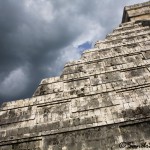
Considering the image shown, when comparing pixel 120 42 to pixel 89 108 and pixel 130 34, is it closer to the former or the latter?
pixel 130 34

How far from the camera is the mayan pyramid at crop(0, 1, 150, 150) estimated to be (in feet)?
20.2

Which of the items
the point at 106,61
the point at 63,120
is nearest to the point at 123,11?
the point at 106,61

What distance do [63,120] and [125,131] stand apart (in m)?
1.92

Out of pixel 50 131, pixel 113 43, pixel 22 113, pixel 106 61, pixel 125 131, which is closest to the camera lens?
pixel 125 131

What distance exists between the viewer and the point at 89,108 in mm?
6961

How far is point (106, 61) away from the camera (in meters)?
8.94

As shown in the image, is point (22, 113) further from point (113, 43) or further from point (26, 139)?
point (113, 43)

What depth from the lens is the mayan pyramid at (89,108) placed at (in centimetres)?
617

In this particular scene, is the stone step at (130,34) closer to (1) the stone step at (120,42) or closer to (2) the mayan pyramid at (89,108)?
(1) the stone step at (120,42)

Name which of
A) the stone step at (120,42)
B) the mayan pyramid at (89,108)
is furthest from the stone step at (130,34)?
the mayan pyramid at (89,108)

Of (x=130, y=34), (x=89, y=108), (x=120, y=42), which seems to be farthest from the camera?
(x=130, y=34)

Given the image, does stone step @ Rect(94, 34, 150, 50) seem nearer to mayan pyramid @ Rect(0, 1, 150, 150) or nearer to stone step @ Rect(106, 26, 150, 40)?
stone step @ Rect(106, 26, 150, 40)

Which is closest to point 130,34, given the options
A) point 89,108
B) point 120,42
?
point 120,42

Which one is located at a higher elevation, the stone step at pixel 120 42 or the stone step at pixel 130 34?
the stone step at pixel 130 34
